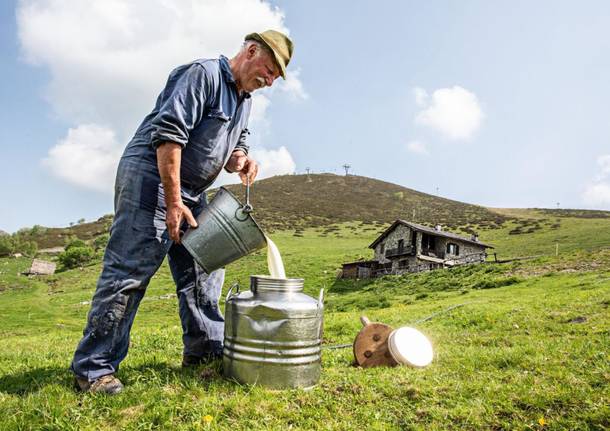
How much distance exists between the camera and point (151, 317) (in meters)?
24.2

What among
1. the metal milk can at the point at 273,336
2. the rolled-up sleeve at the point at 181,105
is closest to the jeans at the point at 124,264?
the rolled-up sleeve at the point at 181,105

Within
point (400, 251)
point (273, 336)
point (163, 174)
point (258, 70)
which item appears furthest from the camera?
point (400, 251)

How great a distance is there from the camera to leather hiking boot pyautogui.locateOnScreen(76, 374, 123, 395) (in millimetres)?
3538

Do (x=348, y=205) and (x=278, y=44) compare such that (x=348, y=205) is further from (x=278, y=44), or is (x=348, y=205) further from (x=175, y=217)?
(x=175, y=217)

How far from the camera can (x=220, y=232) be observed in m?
3.85

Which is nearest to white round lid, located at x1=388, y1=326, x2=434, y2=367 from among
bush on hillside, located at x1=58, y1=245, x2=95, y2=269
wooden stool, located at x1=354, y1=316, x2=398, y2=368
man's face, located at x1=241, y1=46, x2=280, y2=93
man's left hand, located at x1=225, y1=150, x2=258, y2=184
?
wooden stool, located at x1=354, y1=316, x2=398, y2=368

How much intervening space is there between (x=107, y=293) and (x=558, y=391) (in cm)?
350

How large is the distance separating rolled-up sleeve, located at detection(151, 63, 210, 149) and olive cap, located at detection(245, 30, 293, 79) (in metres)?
0.52

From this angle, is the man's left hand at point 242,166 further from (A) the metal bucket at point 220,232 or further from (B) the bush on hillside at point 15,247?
(B) the bush on hillside at point 15,247

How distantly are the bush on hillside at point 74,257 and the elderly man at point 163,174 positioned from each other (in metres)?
53.3

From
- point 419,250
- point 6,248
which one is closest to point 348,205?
point 419,250

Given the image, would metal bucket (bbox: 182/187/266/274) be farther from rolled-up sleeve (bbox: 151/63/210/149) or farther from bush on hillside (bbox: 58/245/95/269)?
bush on hillside (bbox: 58/245/95/269)

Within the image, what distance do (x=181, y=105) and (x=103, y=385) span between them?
7.13 ft

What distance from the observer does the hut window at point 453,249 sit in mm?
49062
